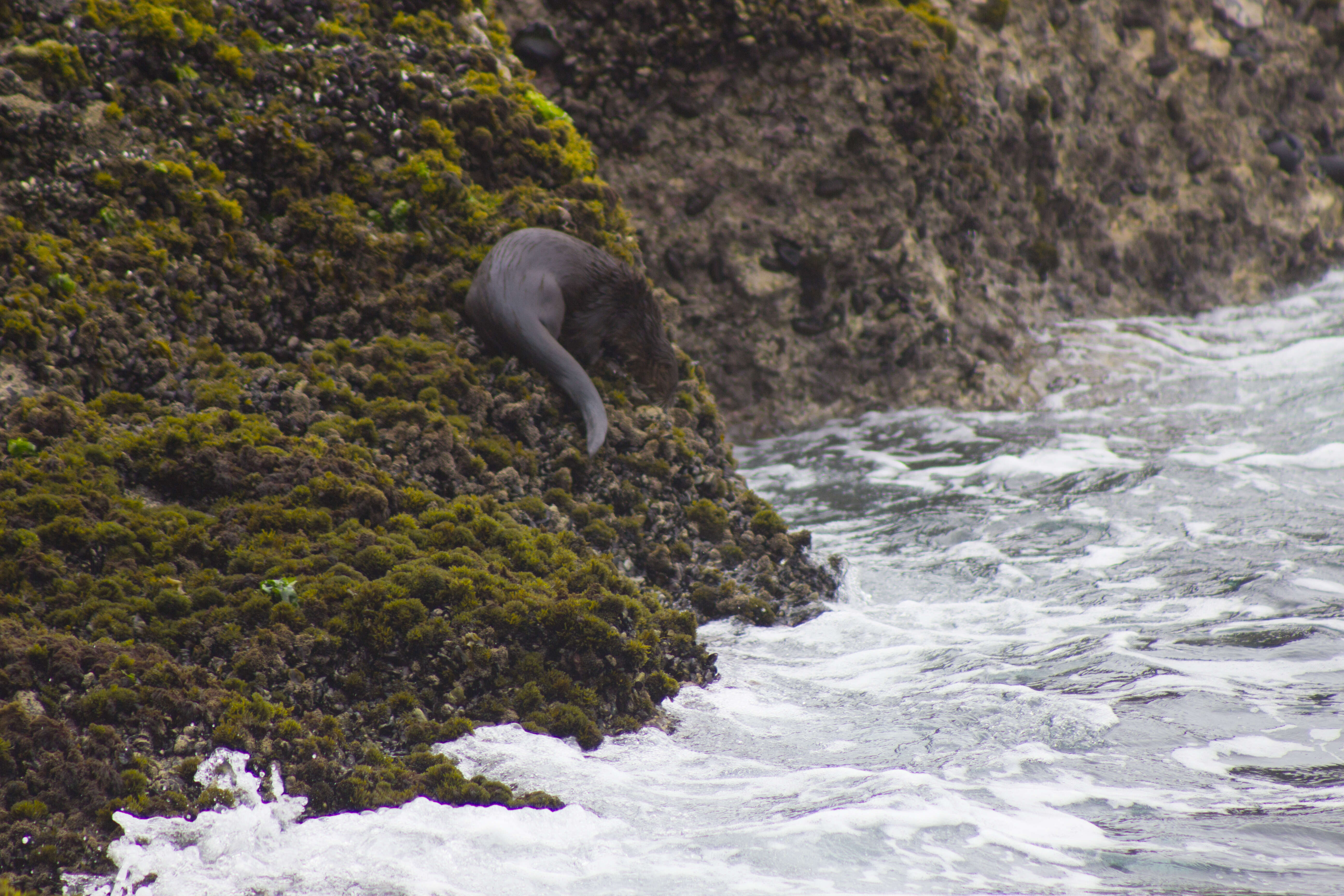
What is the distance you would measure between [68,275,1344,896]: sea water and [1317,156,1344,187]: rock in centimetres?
685

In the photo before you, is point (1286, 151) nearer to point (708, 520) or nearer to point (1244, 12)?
point (1244, 12)

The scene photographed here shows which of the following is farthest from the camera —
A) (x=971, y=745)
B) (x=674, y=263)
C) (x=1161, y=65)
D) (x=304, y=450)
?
(x=1161, y=65)

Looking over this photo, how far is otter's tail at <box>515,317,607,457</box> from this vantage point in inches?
170

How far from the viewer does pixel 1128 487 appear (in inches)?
228

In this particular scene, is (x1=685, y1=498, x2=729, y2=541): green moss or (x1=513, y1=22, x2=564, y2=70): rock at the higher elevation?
(x1=513, y1=22, x2=564, y2=70): rock

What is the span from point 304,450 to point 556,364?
4.06ft

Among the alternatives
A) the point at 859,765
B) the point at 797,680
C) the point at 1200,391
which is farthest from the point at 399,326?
the point at 1200,391

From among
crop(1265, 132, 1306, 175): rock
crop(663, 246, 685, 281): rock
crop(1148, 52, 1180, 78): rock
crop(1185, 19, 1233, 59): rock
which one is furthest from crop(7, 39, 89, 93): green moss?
crop(1265, 132, 1306, 175): rock

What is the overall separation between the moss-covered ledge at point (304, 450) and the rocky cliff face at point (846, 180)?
207cm

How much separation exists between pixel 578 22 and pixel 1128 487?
4.97 meters

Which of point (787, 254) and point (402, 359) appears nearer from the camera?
point (402, 359)

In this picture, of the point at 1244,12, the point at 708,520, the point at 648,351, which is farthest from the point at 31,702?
the point at 1244,12

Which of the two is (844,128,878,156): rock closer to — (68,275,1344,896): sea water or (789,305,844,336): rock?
(789,305,844,336): rock

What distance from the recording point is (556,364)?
172 inches
